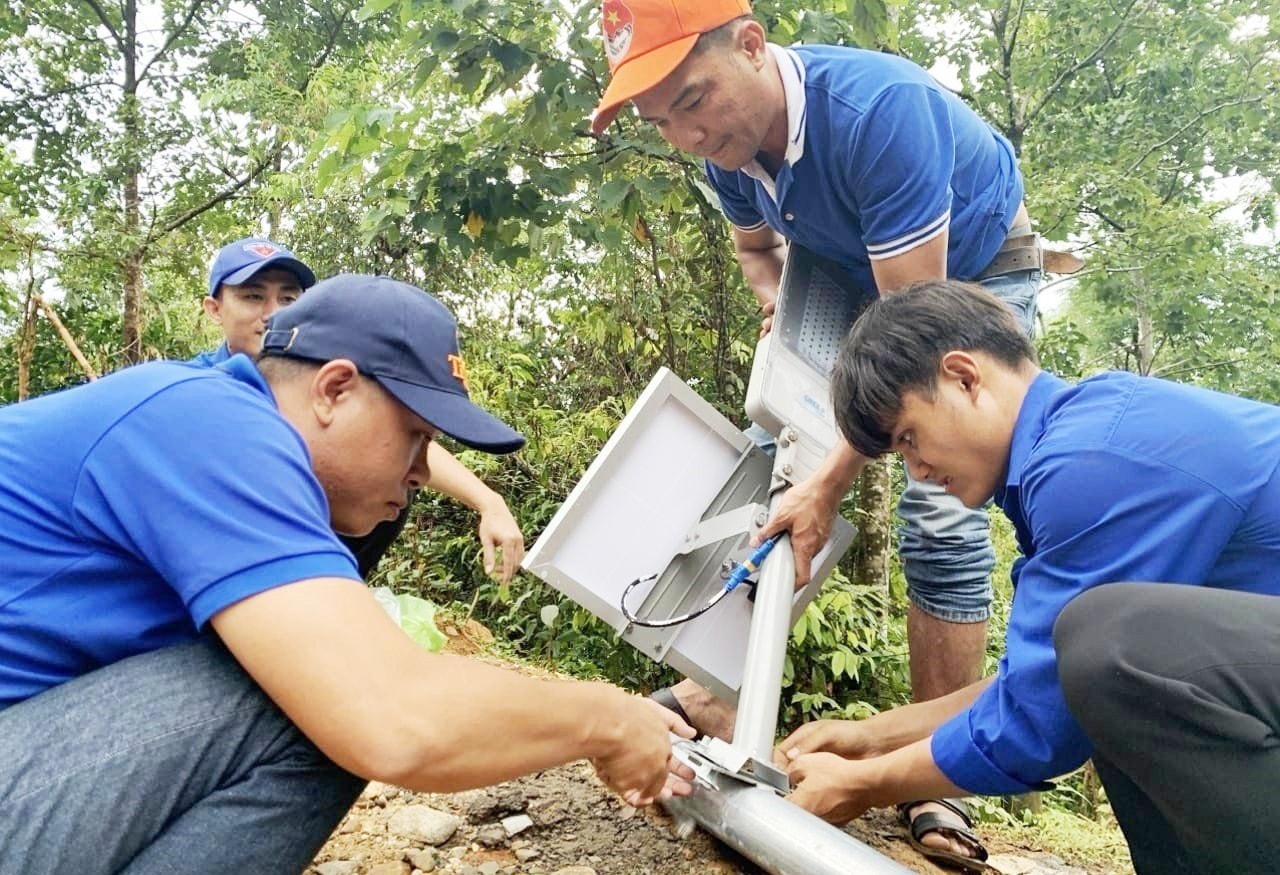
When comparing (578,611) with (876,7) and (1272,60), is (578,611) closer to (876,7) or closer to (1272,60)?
(876,7)

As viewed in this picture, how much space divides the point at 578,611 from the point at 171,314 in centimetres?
719

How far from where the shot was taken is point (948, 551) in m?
2.25

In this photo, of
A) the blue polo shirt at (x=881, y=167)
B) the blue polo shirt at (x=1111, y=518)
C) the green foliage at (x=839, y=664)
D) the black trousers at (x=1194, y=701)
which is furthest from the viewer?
the green foliage at (x=839, y=664)

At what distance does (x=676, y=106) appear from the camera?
2.07m

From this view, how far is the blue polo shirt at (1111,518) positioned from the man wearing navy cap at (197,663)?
72cm

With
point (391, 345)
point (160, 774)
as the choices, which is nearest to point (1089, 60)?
point (391, 345)

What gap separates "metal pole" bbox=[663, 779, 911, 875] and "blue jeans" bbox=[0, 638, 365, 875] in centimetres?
72

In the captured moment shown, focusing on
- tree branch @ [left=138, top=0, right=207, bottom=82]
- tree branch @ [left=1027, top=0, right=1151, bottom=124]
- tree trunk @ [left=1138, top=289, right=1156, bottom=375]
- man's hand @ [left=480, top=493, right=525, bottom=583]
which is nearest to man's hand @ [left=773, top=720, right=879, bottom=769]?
man's hand @ [left=480, top=493, right=525, bottom=583]

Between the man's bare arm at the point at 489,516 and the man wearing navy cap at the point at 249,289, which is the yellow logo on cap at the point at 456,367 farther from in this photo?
the man wearing navy cap at the point at 249,289

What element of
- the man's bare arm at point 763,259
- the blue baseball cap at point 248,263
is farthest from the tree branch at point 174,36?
the man's bare arm at point 763,259

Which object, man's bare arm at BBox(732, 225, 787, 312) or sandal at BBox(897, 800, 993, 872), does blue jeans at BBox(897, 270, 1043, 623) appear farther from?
man's bare arm at BBox(732, 225, 787, 312)

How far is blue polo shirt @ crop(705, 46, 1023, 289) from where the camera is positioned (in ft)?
6.40

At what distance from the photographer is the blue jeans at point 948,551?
2238 millimetres

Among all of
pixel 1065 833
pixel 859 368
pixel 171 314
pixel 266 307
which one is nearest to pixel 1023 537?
pixel 859 368
